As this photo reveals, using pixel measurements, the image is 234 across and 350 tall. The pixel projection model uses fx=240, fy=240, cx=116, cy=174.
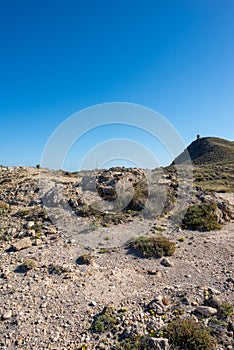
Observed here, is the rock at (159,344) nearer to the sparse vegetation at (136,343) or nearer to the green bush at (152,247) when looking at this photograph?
the sparse vegetation at (136,343)

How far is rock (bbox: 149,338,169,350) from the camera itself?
4.13m

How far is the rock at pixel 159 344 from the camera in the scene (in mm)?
4129

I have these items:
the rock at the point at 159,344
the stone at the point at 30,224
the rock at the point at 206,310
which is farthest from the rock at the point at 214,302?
the stone at the point at 30,224

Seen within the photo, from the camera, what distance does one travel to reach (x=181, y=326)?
449 cm

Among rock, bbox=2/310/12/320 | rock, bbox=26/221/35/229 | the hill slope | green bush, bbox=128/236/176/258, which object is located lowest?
rock, bbox=2/310/12/320

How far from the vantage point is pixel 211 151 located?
2793 inches

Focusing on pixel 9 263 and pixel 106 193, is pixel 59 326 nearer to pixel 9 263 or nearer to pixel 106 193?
pixel 9 263

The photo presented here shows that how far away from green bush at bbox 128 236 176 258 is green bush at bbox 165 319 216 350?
324 centimetres

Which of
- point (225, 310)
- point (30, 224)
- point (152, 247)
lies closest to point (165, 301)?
point (225, 310)

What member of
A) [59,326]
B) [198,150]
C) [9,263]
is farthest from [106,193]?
[198,150]

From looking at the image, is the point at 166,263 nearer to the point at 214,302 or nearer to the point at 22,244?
the point at 214,302

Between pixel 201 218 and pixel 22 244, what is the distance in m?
7.47

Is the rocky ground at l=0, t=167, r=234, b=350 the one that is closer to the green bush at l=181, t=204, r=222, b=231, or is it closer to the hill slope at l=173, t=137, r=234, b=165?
the green bush at l=181, t=204, r=222, b=231

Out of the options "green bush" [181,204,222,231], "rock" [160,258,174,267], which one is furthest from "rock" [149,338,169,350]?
"green bush" [181,204,222,231]
